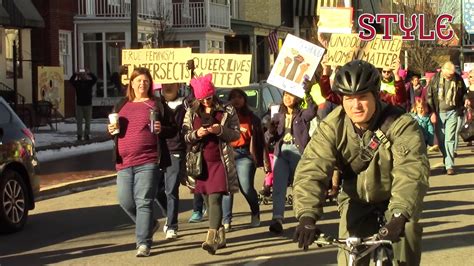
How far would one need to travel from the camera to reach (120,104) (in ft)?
26.9

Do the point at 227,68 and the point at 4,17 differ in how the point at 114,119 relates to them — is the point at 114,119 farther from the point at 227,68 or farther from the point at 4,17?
the point at 4,17

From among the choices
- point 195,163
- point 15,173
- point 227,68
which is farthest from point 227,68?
point 195,163

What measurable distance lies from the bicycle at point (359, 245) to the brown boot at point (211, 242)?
4178 millimetres

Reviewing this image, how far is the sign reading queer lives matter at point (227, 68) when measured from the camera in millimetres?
12914

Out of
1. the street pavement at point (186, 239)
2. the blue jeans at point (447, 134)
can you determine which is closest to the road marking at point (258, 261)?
the street pavement at point (186, 239)

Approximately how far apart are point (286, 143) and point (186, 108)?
1.27m

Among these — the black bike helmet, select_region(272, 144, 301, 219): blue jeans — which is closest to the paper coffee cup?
select_region(272, 144, 301, 219): blue jeans

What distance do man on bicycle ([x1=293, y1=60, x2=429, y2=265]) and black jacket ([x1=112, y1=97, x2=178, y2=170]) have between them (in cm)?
391

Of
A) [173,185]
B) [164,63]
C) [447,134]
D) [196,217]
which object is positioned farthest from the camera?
[447,134]

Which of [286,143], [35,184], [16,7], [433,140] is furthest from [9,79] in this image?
[286,143]

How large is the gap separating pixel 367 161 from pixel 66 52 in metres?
28.0

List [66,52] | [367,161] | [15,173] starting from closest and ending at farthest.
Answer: [367,161], [15,173], [66,52]

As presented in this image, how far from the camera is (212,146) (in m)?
8.36

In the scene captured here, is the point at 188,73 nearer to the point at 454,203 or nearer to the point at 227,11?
the point at 454,203
